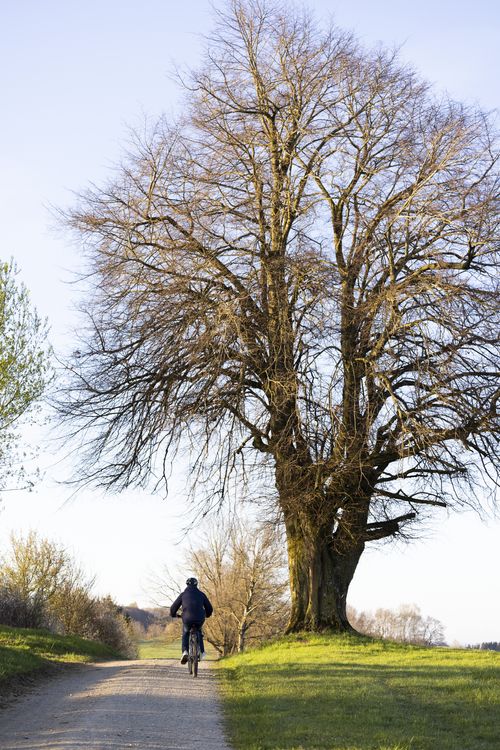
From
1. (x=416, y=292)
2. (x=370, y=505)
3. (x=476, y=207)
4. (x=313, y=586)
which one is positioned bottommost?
(x=313, y=586)

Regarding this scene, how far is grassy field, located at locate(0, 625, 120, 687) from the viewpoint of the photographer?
15117 millimetres

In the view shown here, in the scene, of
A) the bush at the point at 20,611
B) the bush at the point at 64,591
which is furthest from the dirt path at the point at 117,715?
the bush at the point at 64,591

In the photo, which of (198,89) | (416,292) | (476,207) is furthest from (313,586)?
(198,89)

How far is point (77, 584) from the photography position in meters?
34.4

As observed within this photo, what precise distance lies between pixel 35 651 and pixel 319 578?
7202 millimetres

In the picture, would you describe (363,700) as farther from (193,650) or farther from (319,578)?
(319,578)

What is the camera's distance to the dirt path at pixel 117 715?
8602 mm

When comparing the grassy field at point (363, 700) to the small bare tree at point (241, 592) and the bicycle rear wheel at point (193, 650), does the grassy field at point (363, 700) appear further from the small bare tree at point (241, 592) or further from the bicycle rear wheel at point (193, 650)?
the small bare tree at point (241, 592)

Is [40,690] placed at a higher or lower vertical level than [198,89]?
lower

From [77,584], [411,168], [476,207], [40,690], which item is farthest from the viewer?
[77,584]

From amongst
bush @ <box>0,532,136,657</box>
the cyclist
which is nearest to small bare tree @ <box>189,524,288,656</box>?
bush @ <box>0,532,136,657</box>

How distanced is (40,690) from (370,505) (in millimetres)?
10173

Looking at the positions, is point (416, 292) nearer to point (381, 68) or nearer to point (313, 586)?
point (381, 68)

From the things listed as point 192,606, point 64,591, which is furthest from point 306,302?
point 64,591
